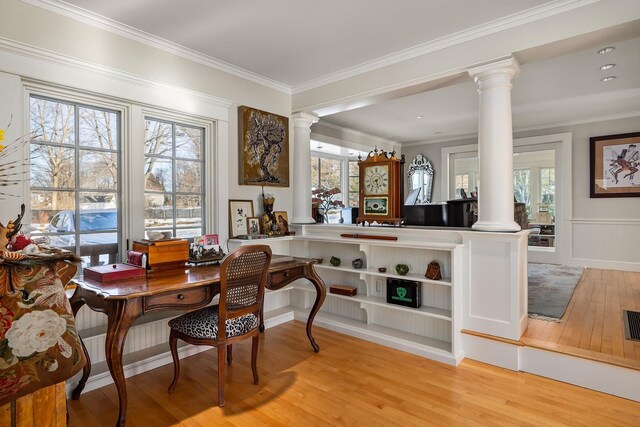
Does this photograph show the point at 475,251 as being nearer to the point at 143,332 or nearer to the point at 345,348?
the point at 345,348

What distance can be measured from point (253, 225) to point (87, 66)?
189cm

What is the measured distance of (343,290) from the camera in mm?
3514

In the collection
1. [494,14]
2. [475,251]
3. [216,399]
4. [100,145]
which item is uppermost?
[494,14]

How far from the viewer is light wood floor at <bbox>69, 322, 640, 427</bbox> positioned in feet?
6.66

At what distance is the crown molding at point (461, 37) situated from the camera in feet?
7.91

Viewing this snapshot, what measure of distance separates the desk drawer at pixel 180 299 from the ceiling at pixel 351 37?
6.33ft

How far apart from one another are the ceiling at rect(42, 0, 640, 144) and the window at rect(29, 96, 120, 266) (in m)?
0.73

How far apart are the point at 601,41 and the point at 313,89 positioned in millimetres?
2474

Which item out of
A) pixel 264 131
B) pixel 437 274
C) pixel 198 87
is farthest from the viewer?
pixel 264 131

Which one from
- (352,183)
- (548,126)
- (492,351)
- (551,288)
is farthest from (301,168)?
(548,126)

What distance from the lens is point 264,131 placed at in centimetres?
373

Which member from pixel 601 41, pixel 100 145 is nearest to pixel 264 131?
pixel 100 145

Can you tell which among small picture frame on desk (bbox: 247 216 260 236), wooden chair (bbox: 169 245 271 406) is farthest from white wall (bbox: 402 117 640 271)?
wooden chair (bbox: 169 245 271 406)

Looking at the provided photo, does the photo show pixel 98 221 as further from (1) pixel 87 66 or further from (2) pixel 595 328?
(2) pixel 595 328
